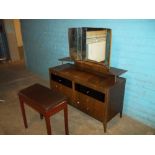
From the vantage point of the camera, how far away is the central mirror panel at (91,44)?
6.47 ft

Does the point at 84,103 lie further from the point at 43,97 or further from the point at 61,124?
the point at 43,97

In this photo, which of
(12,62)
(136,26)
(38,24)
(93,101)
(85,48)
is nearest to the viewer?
(136,26)

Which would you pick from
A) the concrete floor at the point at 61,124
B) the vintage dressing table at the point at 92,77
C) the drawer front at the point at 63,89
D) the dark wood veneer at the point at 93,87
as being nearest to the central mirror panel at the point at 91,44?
the vintage dressing table at the point at 92,77

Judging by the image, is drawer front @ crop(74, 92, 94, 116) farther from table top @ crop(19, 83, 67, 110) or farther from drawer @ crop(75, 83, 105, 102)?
table top @ crop(19, 83, 67, 110)

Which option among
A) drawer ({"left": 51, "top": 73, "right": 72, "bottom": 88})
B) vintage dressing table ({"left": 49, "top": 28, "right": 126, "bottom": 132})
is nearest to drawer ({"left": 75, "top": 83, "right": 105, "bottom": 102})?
vintage dressing table ({"left": 49, "top": 28, "right": 126, "bottom": 132})

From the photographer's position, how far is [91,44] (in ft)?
7.14

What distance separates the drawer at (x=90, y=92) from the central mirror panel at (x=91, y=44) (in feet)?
1.37

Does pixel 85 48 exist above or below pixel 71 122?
above

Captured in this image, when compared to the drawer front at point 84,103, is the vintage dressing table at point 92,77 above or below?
above

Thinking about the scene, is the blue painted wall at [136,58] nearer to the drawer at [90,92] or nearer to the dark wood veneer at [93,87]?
the dark wood veneer at [93,87]

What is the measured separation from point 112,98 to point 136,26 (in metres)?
0.95
